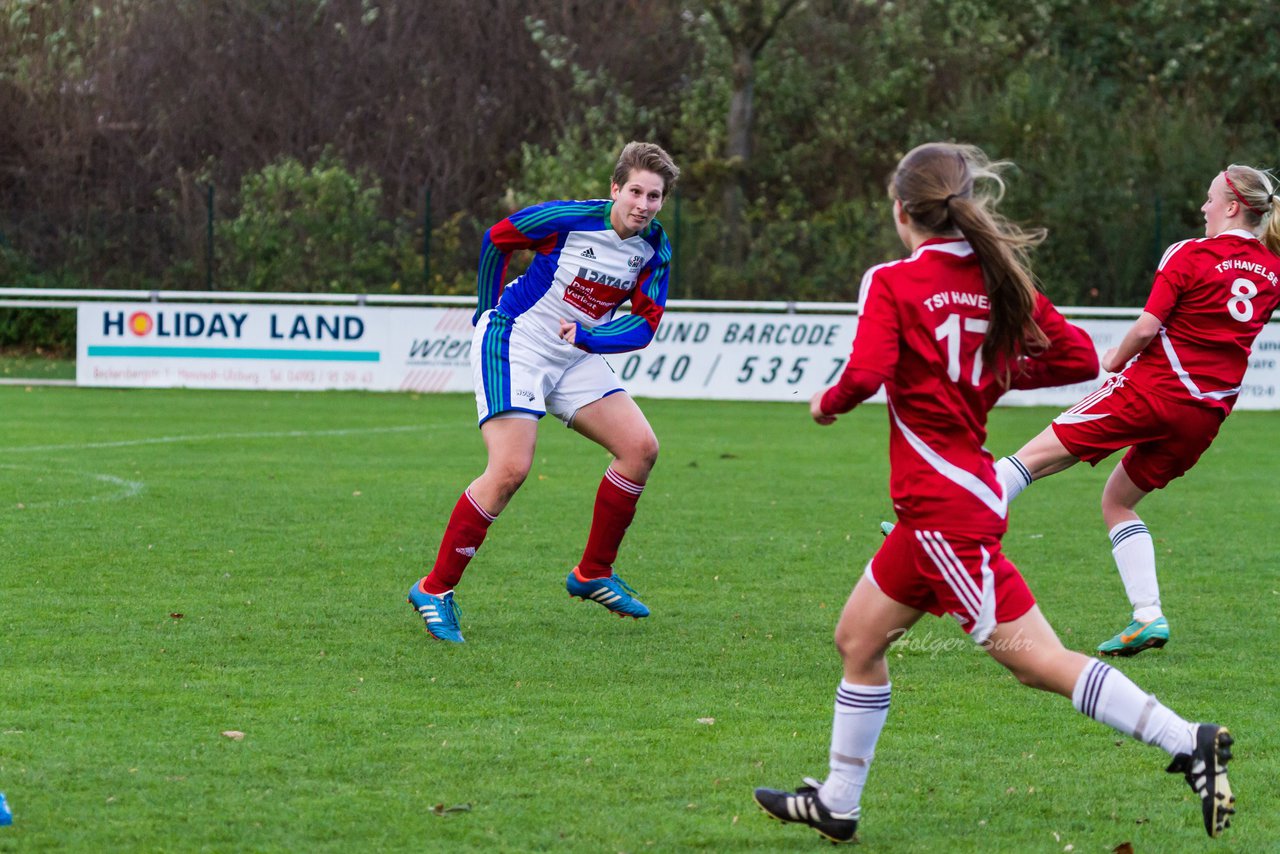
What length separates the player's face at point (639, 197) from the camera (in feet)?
20.5

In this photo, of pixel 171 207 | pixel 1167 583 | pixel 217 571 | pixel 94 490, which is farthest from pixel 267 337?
pixel 1167 583

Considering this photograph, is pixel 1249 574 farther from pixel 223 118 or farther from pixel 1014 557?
pixel 223 118

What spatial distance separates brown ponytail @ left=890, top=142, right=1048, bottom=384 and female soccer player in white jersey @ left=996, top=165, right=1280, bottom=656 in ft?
7.48

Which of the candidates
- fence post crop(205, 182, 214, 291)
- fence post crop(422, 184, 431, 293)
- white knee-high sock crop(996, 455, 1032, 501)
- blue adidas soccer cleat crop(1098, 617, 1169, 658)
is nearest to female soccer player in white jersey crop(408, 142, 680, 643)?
white knee-high sock crop(996, 455, 1032, 501)

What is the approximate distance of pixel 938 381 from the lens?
3.79 m

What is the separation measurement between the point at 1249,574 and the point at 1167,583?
0.56 meters

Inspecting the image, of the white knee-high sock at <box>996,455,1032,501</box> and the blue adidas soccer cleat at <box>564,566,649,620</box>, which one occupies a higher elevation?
the white knee-high sock at <box>996,455,1032,501</box>

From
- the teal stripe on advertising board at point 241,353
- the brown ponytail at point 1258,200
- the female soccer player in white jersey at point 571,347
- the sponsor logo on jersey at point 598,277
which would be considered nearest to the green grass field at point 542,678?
the female soccer player in white jersey at point 571,347

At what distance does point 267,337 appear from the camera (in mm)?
18938

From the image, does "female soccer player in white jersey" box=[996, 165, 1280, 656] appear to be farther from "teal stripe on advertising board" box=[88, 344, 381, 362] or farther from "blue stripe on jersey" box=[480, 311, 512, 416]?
"teal stripe on advertising board" box=[88, 344, 381, 362]

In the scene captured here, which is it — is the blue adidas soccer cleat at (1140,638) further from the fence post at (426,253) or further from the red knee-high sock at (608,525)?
the fence post at (426,253)

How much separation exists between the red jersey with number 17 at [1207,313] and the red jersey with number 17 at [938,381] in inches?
98.6

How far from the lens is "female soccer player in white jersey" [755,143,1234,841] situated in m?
3.73

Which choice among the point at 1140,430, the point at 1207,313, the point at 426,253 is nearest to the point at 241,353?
the point at 426,253
